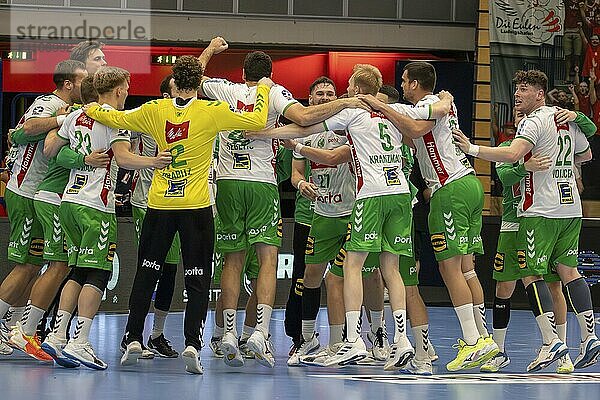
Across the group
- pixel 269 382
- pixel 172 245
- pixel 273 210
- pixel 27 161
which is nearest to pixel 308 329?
pixel 273 210

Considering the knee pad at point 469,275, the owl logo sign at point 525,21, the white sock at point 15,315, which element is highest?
the owl logo sign at point 525,21

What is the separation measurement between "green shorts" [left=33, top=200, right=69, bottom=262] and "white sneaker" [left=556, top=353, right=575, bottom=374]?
3920 mm

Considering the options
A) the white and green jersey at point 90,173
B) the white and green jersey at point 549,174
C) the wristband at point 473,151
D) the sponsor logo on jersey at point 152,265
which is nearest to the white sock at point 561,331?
the white and green jersey at point 549,174

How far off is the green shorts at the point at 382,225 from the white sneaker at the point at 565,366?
1.50 m

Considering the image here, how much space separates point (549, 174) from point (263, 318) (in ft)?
8.22

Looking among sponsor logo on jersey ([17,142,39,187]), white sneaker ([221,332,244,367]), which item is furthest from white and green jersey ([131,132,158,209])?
white sneaker ([221,332,244,367])

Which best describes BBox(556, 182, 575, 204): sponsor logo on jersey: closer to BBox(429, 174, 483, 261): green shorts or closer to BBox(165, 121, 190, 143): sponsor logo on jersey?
BBox(429, 174, 483, 261): green shorts

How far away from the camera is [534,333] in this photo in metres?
12.6

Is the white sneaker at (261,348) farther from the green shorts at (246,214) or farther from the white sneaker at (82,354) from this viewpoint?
the white sneaker at (82,354)

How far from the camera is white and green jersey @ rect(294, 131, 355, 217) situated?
9.63 metres

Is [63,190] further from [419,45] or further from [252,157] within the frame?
[419,45]

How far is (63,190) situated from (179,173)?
Answer: 1428mm

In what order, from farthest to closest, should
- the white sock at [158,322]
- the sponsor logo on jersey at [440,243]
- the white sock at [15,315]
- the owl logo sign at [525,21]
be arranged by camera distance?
the owl logo sign at [525,21]
the white sock at [15,315]
the white sock at [158,322]
the sponsor logo on jersey at [440,243]

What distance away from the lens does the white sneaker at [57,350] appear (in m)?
8.73
